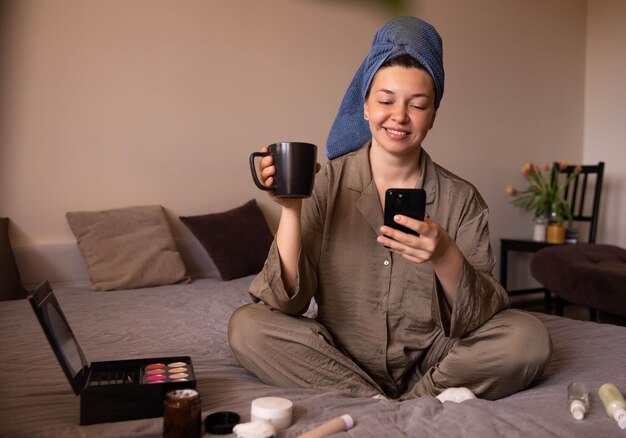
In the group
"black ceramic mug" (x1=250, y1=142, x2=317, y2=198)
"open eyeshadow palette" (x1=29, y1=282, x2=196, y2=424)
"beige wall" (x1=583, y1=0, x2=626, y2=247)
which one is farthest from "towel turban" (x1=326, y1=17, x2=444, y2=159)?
"beige wall" (x1=583, y1=0, x2=626, y2=247)

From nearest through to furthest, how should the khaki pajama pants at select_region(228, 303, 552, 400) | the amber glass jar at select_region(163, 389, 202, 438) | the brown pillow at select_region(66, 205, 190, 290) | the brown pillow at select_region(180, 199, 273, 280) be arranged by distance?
1. the amber glass jar at select_region(163, 389, 202, 438)
2. the khaki pajama pants at select_region(228, 303, 552, 400)
3. the brown pillow at select_region(66, 205, 190, 290)
4. the brown pillow at select_region(180, 199, 273, 280)

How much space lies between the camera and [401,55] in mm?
1188

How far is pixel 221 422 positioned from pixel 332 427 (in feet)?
0.57

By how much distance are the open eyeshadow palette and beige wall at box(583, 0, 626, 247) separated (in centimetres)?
384

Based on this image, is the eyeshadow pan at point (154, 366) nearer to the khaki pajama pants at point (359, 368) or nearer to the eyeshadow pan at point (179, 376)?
the eyeshadow pan at point (179, 376)

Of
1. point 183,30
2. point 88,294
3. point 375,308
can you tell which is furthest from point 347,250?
point 183,30

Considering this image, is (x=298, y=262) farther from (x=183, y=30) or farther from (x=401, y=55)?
(x=183, y=30)

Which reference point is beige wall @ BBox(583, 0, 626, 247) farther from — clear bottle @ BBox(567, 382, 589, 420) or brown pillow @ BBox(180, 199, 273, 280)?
clear bottle @ BBox(567, 382, 589, 420)

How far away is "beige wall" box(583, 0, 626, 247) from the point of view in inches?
157

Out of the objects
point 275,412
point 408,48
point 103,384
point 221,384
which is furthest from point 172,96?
point 275,412

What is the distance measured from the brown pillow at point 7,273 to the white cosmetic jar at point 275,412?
5.08 ft

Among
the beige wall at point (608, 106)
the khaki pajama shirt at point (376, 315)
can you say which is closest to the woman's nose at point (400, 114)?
the khaki pajama shirt at point (376, 315)

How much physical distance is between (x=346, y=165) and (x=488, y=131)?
2.67 metres

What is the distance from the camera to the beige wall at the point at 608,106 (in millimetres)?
3979
